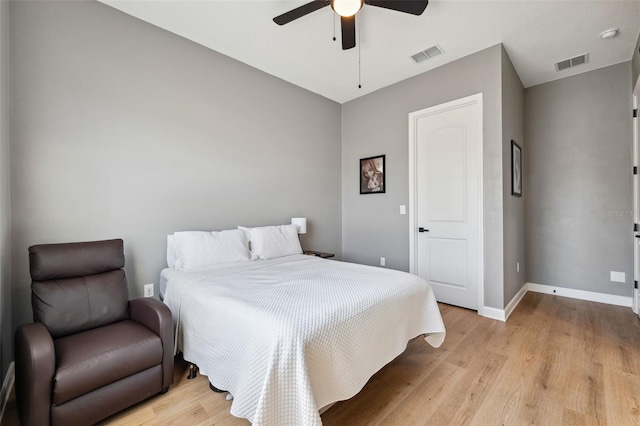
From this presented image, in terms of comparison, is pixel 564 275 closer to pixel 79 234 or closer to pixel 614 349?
pixel 614 349

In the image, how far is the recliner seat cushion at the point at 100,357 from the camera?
137 cm

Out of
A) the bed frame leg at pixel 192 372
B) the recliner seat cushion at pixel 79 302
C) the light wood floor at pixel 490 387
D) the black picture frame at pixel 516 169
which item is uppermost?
the black picture frame at pixel 516 169

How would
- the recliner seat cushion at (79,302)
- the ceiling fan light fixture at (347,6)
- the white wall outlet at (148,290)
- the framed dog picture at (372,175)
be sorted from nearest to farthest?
the recliner seat cushion at (79,302) → the ceiling fan light fixture at (347,6) → the white wall outlet at (148,290) → the framed dog picture at (372,175)

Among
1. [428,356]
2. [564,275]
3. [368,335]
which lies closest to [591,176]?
[564,275]

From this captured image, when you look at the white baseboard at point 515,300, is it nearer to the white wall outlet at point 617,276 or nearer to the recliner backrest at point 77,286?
the white wall outlet at point 617,276

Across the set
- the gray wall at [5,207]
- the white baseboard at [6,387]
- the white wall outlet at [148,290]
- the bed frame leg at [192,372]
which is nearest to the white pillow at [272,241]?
the white wall outlet at [148,290]

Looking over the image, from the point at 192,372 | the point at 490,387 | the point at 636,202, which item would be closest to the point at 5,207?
the point at 192,372

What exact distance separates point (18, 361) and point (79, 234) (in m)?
1.02

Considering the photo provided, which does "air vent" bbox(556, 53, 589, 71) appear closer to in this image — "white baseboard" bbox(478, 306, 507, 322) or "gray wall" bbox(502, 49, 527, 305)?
"gray wall" bbox(502, 49, 527, 305)

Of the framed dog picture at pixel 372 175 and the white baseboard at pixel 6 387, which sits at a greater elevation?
the framed dog picture at pixel 372 175

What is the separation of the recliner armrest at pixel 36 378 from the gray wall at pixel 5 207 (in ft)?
2.09

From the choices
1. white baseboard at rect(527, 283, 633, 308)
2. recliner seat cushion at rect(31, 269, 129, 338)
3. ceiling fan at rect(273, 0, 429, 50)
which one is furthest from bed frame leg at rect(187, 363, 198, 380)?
white baseboard at rect(527, 283, 633, 308)

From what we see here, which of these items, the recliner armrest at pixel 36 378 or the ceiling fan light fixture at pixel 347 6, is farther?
the ceiling fan light fixture at pixel 347 6

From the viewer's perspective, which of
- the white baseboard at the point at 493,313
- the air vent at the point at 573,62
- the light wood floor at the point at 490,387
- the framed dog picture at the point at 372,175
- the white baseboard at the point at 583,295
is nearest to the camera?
the light wood floor at the point at 490,387
